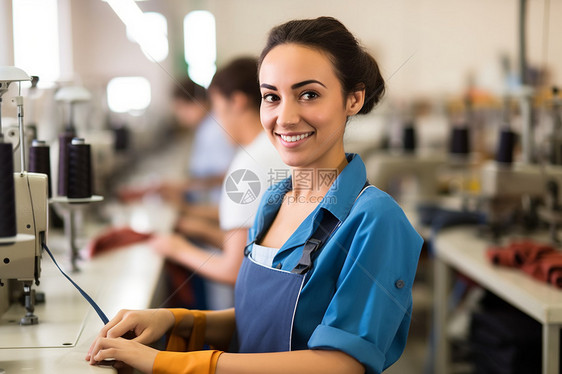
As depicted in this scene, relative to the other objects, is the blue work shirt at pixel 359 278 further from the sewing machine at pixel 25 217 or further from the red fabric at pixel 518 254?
the red fabric at pixel 518 254

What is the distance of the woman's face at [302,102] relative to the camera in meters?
0.80

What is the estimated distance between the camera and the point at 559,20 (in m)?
3.31

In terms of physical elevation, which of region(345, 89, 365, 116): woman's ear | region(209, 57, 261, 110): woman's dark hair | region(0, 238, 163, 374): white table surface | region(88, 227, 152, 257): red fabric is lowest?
region(88, 227, 152, 257): red fabric

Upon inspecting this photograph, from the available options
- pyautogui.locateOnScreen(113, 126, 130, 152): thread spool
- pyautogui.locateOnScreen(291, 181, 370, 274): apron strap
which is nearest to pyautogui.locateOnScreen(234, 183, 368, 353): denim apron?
pyautogui.locateOnScreen(291, 181, 370, 274): apron strap

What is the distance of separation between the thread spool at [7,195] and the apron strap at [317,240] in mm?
398

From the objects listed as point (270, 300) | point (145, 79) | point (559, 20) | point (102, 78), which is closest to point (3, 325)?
point (270, 300)

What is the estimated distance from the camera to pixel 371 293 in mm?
793

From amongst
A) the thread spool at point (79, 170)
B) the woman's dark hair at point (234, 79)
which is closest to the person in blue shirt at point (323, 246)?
the woman's dark hair at point (234, 79)

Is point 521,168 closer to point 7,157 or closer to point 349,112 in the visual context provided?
point 349,112

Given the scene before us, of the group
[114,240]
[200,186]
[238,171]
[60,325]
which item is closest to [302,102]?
[238,171]

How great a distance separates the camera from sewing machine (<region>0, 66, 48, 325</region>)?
94cm

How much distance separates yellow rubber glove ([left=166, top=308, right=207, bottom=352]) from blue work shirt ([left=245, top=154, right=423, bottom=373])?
0.22 m

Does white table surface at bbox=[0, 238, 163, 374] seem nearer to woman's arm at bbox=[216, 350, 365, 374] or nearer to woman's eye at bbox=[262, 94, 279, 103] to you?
woman's arm at bbox=[216, 350, 365, 374]

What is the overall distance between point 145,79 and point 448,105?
293cm
